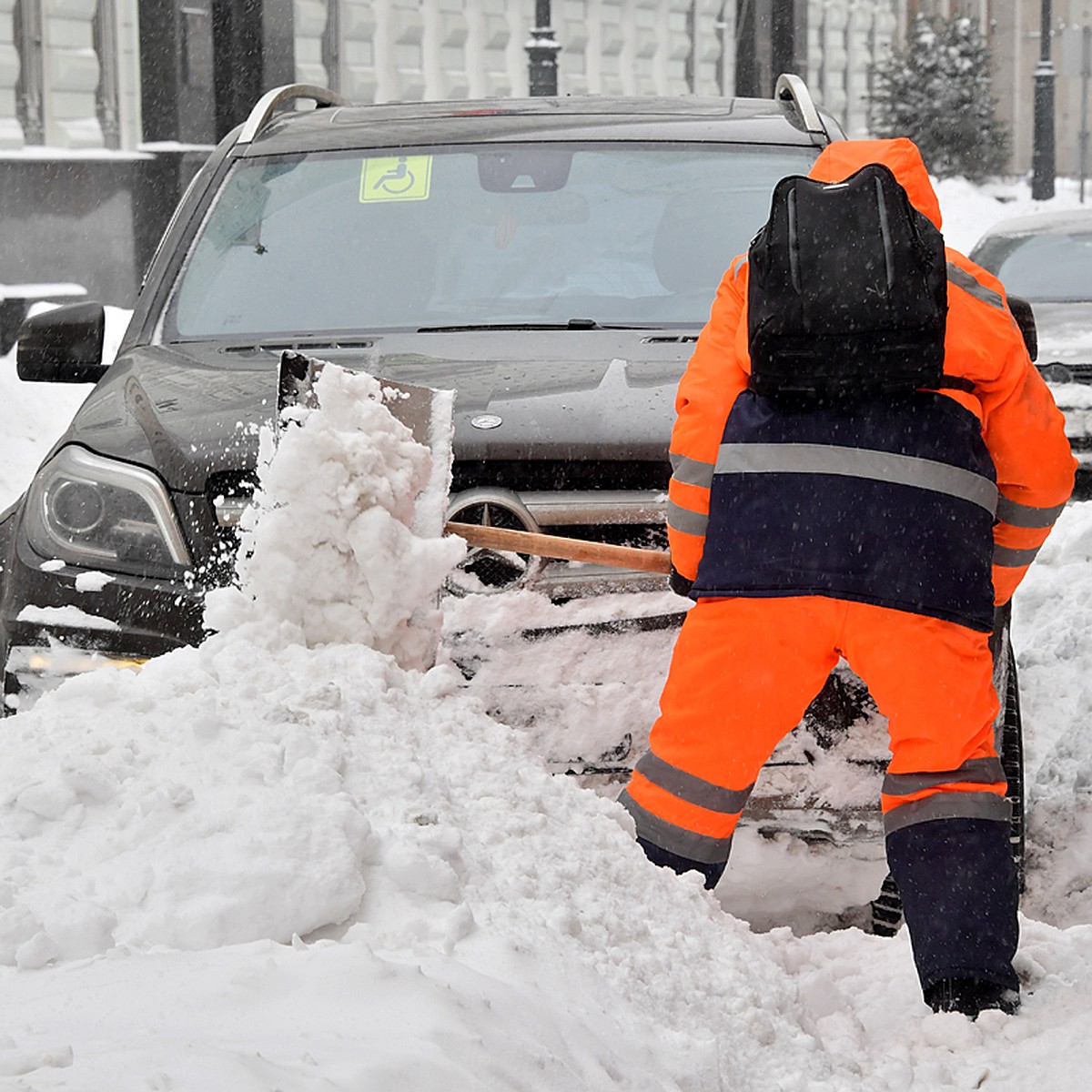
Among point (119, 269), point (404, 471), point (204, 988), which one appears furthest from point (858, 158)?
point (119, 269)

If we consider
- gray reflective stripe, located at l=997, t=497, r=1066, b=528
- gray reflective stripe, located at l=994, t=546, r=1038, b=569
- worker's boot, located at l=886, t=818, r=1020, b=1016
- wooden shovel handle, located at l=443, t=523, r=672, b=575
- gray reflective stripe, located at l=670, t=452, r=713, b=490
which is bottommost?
worker's boot, located at l=886, t=818, r=1020, b=1016

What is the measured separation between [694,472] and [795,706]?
459 millimetres

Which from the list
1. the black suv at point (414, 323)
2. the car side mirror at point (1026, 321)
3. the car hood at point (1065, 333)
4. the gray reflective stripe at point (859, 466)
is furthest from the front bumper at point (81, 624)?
the car hood at point (1065, 333)

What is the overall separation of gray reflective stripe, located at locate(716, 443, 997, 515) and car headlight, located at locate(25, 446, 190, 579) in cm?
113

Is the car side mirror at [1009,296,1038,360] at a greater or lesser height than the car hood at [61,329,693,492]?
greater

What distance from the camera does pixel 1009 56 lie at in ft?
134

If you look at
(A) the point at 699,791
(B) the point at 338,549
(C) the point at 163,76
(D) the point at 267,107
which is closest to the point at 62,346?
(D) the point at 267,107

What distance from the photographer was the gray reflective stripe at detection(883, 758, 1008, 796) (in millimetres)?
2791

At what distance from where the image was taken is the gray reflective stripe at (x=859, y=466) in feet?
9.24

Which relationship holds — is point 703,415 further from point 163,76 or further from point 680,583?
point 163,76

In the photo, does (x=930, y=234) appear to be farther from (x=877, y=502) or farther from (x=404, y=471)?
(x=404, y=471)

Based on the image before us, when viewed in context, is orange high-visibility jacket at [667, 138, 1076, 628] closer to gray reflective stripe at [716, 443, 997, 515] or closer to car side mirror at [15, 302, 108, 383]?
gray reflective stripe at [716, 443, 997, 515]

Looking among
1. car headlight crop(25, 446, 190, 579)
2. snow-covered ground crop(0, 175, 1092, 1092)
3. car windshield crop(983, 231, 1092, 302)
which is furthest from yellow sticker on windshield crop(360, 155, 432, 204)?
car windshield crop(983, 231, 1092, 302)

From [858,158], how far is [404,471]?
99 centimetres
